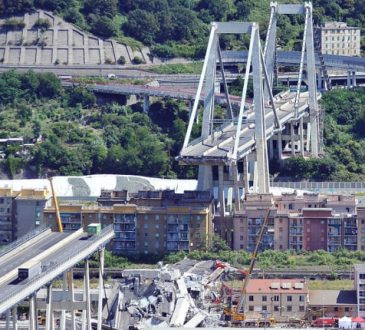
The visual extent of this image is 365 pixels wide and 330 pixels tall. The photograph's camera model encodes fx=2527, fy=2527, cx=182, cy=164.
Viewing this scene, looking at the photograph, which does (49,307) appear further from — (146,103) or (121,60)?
(121,60)

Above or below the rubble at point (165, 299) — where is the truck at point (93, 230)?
above

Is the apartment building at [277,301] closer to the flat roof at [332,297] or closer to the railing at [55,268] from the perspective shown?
the flat roof at [332,297]

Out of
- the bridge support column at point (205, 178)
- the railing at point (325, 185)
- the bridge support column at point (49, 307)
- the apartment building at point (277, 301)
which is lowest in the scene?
the apartment building at point (277, 301)

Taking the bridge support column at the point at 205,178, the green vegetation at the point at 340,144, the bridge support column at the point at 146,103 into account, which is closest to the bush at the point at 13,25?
the bridge support column at the point at 146,103

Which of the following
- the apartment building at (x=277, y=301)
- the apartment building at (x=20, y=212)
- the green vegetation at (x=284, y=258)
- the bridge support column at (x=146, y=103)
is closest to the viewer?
the apartment building at (x=277, y=301)

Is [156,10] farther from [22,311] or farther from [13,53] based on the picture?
[22,311]

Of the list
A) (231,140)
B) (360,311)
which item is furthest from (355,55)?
(360,311)
